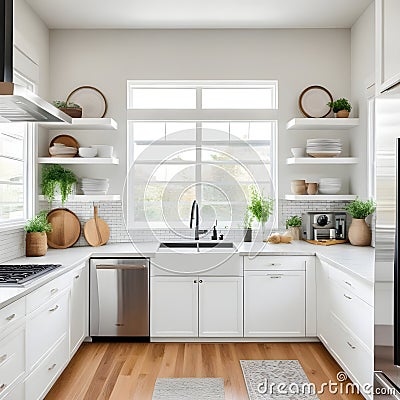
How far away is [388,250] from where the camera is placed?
7.55 feet

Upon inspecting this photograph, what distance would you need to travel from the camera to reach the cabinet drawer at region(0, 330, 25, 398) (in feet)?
8.89

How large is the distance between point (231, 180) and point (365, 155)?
1.30 metres

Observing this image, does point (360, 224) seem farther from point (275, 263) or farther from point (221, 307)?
point (221, 307)

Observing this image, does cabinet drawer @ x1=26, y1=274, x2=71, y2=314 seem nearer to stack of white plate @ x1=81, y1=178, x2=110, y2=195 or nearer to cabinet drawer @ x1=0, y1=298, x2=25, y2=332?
cabinet drawer @ x1=0, y1=298, x2=25, y2=332

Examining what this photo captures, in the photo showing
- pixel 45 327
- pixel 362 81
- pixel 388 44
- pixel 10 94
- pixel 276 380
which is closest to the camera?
pixel 388 44

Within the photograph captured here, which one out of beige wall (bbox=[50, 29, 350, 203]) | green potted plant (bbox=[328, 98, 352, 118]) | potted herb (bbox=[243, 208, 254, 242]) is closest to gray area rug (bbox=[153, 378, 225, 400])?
potted herb (bbox=[243, 208, 254, 242])

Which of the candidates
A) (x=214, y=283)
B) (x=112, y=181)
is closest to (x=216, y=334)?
(x=214, y=283)

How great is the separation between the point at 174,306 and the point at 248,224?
1114 millimetres

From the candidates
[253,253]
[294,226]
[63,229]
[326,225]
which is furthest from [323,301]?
[63,229]

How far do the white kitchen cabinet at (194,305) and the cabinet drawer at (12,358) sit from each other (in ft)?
5.90

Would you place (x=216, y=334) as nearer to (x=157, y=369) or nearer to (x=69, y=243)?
(x=157, y=369)

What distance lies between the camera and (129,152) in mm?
5516

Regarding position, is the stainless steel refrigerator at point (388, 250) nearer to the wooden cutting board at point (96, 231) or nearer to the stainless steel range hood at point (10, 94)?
the stainless steel range hood at point (10, 94)

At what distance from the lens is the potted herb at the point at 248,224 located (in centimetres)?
521
